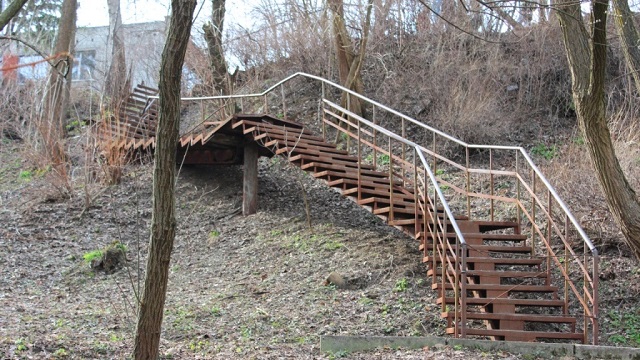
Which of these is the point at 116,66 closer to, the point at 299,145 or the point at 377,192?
the point at 299,145

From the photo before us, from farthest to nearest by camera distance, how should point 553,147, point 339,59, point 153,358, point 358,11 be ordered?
point 358,11, point 339,59, point 553,147, point 153,358

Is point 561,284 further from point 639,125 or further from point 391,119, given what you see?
point 391,119

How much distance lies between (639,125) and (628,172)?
118 inches

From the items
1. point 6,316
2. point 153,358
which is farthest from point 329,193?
point 153,358

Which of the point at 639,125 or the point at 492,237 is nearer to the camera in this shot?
the point at 492,237

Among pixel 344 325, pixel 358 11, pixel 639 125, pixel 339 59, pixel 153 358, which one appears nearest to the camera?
pixel 153 358

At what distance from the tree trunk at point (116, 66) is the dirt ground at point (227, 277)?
268 centimetres

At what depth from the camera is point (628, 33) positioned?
970 cm

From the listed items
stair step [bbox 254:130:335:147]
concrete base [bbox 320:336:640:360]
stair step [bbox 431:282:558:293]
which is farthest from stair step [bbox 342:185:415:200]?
concrete base [bbox 320:336:640:360]

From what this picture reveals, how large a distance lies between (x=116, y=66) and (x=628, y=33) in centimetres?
1443

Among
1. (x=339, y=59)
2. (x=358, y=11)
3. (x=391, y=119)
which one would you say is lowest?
(x=391, y=119)

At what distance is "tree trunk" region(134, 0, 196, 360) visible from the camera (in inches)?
225

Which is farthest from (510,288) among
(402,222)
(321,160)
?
(321,160)

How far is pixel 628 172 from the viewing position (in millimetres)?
11812
